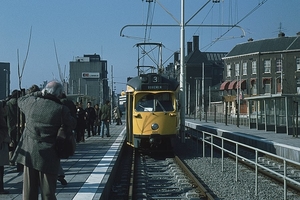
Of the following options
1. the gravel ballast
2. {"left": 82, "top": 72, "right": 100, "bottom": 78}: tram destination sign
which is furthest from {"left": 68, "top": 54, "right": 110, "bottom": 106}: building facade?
the gravel ballast

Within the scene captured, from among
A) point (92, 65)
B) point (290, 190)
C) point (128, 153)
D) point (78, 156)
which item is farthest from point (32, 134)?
point (92, 65)

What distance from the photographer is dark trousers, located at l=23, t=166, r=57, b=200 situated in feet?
17.9

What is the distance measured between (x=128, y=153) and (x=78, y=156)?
668 cm

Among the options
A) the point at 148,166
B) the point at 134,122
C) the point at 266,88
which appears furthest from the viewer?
the point at 266,88

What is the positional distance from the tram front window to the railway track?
1.95 metres

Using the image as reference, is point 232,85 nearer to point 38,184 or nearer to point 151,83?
point 151,83

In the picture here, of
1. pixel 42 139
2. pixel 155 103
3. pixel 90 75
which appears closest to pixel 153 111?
pixel 155 103

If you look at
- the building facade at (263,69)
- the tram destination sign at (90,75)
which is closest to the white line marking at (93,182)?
the building facade at (263,69)

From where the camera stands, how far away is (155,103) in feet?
61.7

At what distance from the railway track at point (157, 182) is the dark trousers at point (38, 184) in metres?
4.84

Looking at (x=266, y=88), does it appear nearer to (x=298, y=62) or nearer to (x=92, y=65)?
(x=298, y=62)

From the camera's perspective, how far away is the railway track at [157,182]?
11.0 metres

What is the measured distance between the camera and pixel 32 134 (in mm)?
5438

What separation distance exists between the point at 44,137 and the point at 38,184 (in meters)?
0.65
